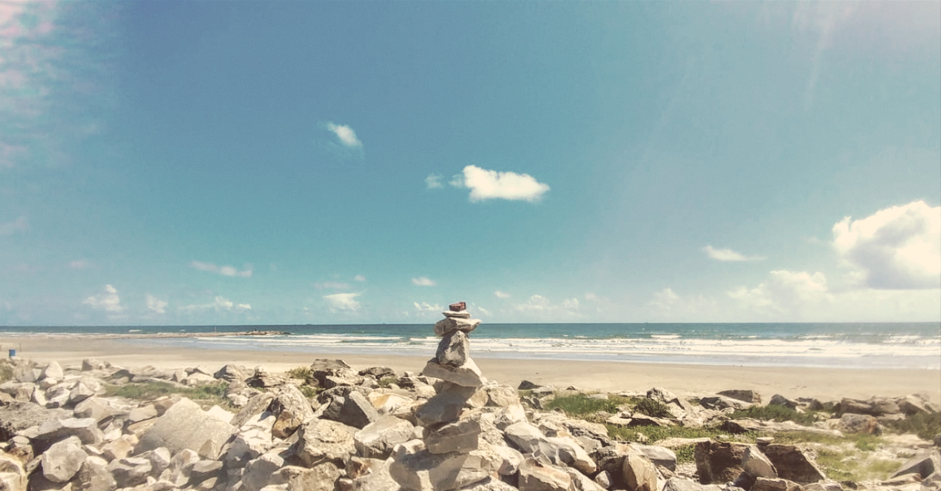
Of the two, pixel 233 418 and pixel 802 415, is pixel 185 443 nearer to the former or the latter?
pixel 233 418

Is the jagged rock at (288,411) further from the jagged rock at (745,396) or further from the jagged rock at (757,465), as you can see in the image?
the jagged rock at (745,396)

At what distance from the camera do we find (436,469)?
5.89m

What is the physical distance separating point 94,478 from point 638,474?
8308mm

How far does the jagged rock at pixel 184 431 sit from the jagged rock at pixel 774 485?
855 centimetres

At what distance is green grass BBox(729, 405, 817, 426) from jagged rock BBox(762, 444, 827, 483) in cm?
755

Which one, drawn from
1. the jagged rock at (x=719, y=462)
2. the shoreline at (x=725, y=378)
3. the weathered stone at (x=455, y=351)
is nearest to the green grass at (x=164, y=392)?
the weathered stone at (x=455, y=351)

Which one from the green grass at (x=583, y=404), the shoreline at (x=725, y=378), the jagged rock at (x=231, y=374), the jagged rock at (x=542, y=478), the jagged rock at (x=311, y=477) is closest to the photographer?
the jagged rock at (x=542, y=478)

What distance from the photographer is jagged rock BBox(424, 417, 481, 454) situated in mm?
5973

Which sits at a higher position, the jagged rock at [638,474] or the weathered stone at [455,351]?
the weathered stone at [455,351]

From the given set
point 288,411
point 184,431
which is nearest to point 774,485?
point 288,411

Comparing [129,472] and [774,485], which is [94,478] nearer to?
[129,472]

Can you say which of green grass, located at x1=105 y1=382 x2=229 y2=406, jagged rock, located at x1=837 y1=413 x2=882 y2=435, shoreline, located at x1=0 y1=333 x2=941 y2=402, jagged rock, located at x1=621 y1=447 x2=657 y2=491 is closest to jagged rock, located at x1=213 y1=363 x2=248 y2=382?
green grass, located at x1=105 y1=382 x2=229 y2=406

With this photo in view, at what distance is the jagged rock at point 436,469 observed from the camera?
579 cm

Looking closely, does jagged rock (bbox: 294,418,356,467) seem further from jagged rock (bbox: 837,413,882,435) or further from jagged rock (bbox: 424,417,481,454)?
jagged rock (bbox: 837,413,882,435)
